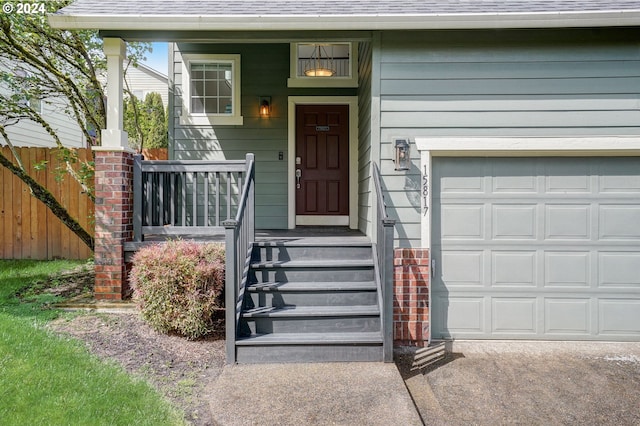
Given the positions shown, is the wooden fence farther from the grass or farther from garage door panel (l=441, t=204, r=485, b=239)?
garage door panel (l=441, t=204, r=485, b=239)

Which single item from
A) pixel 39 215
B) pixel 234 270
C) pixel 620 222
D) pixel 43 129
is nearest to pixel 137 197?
pixel 234 270

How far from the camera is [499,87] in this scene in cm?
423

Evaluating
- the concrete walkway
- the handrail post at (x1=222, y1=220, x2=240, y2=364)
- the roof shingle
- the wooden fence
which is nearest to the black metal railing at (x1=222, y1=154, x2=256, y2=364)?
the handrail post at (x1=222, y1=220, x2=240, y2=364)

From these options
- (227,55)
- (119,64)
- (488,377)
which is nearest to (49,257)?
(119,64)

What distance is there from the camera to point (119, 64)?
14.7 feet

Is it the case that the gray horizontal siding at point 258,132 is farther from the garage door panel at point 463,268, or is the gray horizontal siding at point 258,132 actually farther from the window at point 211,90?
the garage door panel at point 463,268

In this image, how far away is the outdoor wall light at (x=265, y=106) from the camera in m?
6.03

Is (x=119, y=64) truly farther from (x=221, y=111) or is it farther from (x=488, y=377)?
(x=488, y=377)

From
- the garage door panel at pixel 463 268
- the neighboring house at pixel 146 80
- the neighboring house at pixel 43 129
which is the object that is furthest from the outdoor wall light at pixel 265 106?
the neighboring house at pixel 146 80

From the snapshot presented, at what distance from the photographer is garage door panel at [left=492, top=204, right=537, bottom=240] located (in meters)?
4.26

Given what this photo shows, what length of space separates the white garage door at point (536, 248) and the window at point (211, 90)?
3327 mm

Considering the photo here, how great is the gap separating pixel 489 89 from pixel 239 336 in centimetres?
353

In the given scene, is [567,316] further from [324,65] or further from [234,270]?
[324,65]

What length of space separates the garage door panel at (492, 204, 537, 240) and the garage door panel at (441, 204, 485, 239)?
0.15 m
